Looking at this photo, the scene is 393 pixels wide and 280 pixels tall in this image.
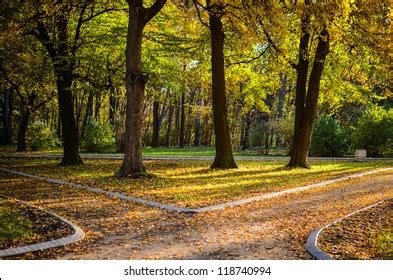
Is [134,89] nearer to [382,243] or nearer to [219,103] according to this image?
[219,103]

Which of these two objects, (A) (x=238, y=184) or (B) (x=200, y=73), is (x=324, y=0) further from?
(B) (x=200, y=73)

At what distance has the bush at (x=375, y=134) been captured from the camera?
92.3 feet

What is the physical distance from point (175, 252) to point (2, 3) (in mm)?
13469

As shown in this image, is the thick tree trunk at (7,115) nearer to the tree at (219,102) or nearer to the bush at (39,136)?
the bush at (39,136)

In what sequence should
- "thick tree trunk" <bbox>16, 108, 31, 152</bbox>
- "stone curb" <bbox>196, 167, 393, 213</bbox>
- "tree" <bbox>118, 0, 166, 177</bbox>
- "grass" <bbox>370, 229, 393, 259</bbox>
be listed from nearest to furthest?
"grass" <bbox>370, 229, 393, 259</bbox> → "stone curb" <bbox>196, 167, 393, 213</bbox> → "tree" <bbox>118, 0, 166, 177</bbox> → "thick tree trunk" <bbox>16, 108, 31, 152</bbox>

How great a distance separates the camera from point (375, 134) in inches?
1119

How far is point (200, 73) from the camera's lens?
23672 millimetres

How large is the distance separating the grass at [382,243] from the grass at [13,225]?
531cm

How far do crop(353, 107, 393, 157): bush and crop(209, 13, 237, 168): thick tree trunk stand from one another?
510 inches

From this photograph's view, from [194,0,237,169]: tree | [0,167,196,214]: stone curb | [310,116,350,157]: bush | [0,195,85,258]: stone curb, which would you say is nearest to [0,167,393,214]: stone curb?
[0,167,196,214]: stone curb

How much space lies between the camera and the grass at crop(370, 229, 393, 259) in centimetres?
666

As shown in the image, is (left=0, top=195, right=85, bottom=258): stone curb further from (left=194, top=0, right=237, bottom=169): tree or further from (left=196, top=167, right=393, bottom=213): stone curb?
(left=194, top=0, right=237, bottom=169): tree

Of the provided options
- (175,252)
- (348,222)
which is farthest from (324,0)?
(175,252)

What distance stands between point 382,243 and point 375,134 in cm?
2274
